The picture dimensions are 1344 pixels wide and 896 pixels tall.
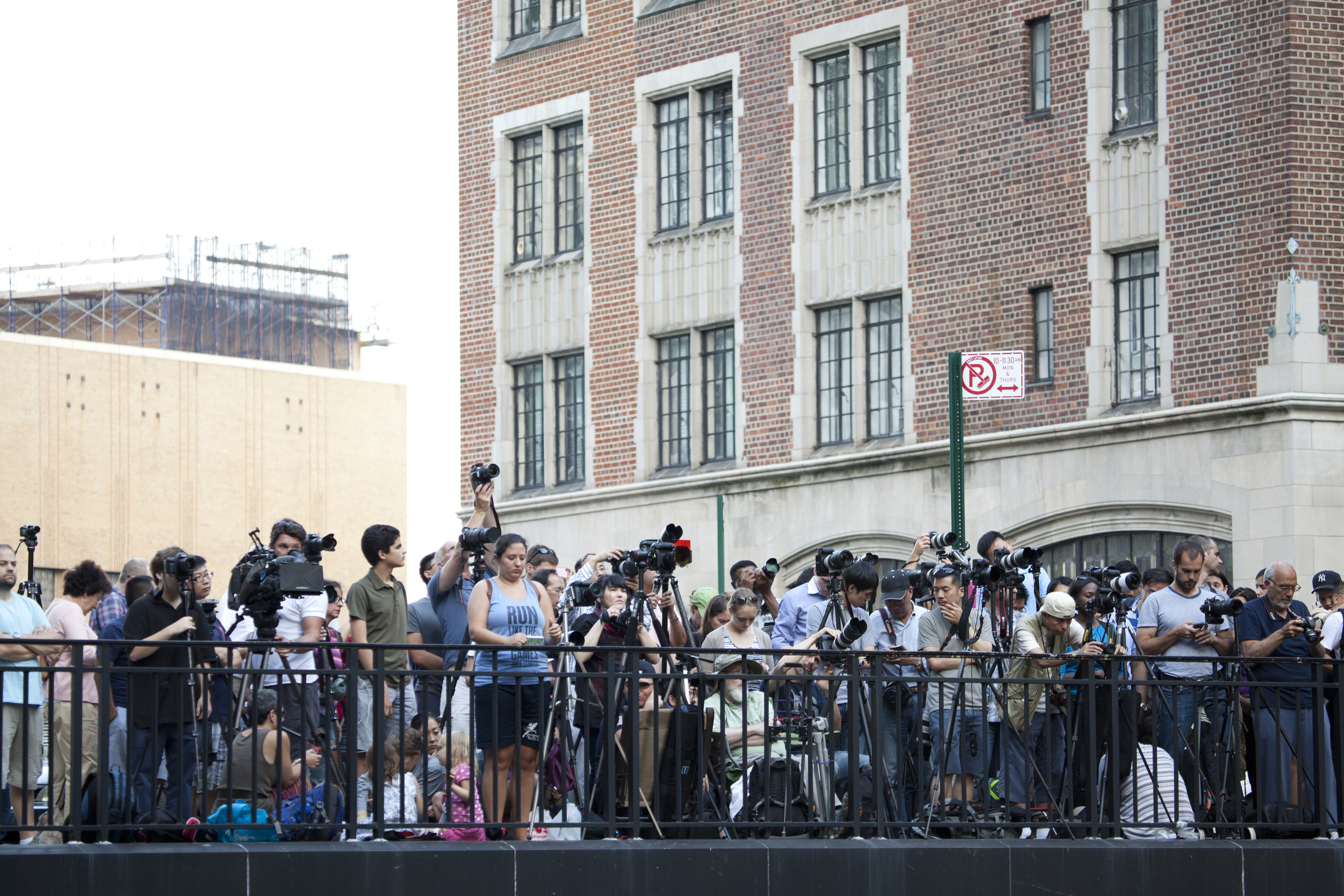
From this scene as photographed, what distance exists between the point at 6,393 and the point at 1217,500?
52407 mm

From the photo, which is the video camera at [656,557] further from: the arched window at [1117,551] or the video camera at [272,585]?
the arched window at [1117,551]

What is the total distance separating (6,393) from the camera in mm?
67375

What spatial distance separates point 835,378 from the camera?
2862 cm

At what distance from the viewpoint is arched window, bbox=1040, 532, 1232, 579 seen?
2386cm

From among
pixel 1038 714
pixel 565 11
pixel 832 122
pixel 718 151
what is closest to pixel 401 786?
pixel 1038 714

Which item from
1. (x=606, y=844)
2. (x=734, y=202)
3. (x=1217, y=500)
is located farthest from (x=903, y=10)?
(x=606, y=844)

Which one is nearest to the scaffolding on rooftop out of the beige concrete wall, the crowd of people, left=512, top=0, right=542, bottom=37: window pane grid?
the beige concrete wall

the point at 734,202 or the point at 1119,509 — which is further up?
the point at 734,202

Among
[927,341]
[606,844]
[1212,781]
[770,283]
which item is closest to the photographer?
[606,844]

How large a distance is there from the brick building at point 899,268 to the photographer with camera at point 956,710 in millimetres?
10880

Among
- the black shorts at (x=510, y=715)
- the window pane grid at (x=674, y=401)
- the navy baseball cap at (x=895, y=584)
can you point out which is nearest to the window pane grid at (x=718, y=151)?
the window pane grid at (x=674, y=401)

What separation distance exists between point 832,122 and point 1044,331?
195 inches

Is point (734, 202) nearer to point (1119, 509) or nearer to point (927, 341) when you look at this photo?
point (927, 341)

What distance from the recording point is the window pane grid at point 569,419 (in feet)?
107
